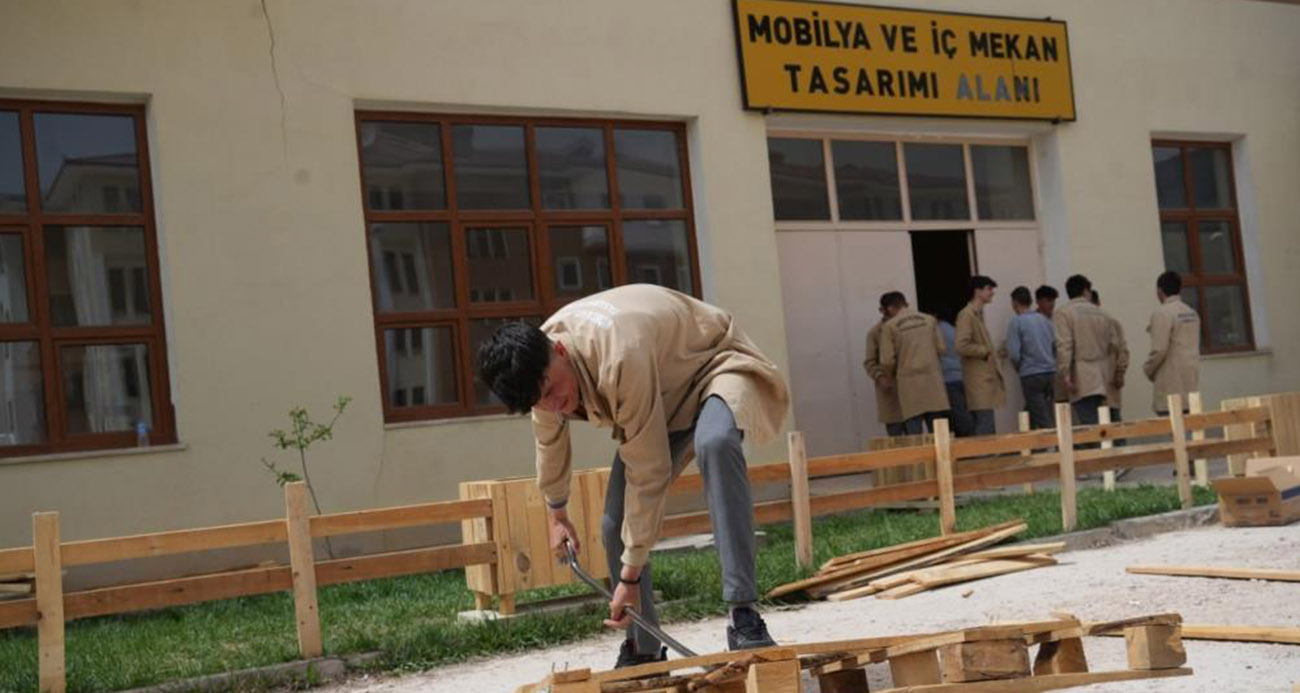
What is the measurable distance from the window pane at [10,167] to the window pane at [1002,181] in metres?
9.80

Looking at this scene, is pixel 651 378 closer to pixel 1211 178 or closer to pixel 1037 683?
pixel 1037 683

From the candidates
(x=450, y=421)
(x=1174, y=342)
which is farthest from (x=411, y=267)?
(x=1174, y=342)

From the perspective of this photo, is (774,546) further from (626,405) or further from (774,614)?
(626,405)

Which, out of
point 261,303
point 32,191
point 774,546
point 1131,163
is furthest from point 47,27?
point 1131,163

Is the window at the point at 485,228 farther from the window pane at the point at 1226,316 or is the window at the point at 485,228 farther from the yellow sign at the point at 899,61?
the window pane at the point at 1226,316

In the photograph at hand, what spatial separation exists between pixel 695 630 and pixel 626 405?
3.08 m

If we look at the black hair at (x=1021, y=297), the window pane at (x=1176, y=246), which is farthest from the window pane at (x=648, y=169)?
the window pane at (x=1176, y=246)

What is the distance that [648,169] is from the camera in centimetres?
1345

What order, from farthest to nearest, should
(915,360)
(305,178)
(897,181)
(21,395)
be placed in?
1. (897,181)
2. (915,360)
3. (305,178)
4. (21,395)

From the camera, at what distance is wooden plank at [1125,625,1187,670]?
494 centimetres

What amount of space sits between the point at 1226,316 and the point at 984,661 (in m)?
14.5

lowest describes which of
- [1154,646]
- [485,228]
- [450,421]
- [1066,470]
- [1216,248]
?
[1154,646]

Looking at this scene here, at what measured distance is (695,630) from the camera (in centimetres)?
772

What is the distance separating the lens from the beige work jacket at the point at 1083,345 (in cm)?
1499
